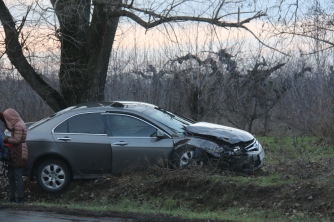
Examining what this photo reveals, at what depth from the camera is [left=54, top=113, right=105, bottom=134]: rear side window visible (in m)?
11.2

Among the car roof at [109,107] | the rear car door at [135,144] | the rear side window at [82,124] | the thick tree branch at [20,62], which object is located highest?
the thick tree branch at [20,62]

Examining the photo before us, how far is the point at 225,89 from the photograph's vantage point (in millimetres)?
20969

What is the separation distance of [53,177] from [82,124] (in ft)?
4.14

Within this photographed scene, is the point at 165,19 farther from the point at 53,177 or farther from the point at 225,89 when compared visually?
the point at 225,89

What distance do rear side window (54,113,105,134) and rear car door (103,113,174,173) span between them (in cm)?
26

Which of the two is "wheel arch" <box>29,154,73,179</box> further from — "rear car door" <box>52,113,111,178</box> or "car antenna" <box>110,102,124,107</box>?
"car antenna" <box>110,102,124,107</box>

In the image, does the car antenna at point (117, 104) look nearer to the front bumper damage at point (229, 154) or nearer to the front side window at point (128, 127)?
the front side window at point (128, 127)

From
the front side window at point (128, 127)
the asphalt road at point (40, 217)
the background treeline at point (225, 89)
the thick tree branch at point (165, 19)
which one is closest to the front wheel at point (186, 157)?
the front side window at point (128, 127)

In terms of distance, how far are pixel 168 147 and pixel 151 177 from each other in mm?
691

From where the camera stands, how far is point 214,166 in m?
10.4

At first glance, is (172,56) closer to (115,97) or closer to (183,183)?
(115,97)

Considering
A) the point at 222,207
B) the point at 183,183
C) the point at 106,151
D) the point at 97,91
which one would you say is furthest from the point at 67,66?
the point at 222,207

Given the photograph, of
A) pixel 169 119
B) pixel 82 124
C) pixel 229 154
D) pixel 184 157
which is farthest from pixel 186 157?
pixel 82 124

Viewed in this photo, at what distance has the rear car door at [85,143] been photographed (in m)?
11.0
